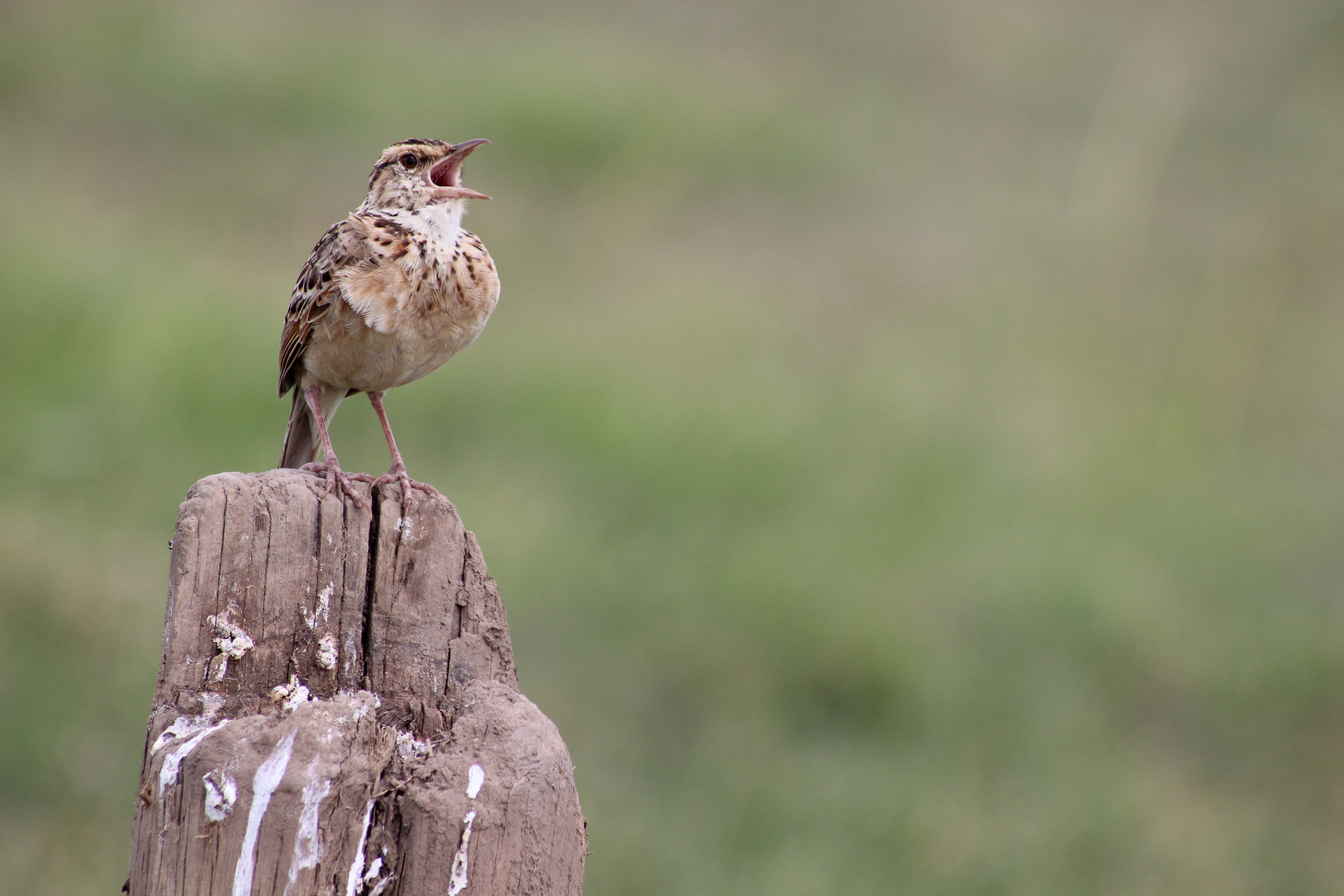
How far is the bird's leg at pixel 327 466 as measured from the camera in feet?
9.70

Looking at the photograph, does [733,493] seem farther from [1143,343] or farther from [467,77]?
[467,77]

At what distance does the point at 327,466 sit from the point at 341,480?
23.7 inches

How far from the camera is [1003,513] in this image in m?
11.2

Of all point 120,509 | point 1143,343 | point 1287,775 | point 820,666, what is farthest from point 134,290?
point 1143,343

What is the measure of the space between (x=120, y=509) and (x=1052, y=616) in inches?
272

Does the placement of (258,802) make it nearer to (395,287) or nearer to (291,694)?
(291,694)

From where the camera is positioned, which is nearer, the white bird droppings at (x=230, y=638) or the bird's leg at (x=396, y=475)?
the white bird droppings at (x=230, y=638)

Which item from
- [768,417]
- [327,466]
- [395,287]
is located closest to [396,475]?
[327,466]

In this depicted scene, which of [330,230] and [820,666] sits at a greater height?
[330,230]

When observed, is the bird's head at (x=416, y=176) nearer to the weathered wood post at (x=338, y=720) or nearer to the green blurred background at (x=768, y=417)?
the weathered wood post at (x=338, y=720)

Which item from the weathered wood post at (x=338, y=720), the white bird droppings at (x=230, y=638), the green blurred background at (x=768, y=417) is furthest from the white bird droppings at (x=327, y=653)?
the green blurred background at (x=768, y=417)

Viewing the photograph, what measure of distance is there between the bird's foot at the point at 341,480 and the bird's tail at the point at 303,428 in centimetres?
79

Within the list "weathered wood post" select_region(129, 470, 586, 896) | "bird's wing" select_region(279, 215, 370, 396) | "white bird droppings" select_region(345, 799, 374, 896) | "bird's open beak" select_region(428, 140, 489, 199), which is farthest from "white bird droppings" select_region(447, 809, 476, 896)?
"bird's open beak" select_region(428, 140, 489, 199)

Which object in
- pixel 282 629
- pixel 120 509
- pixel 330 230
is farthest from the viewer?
pixel 120 509
